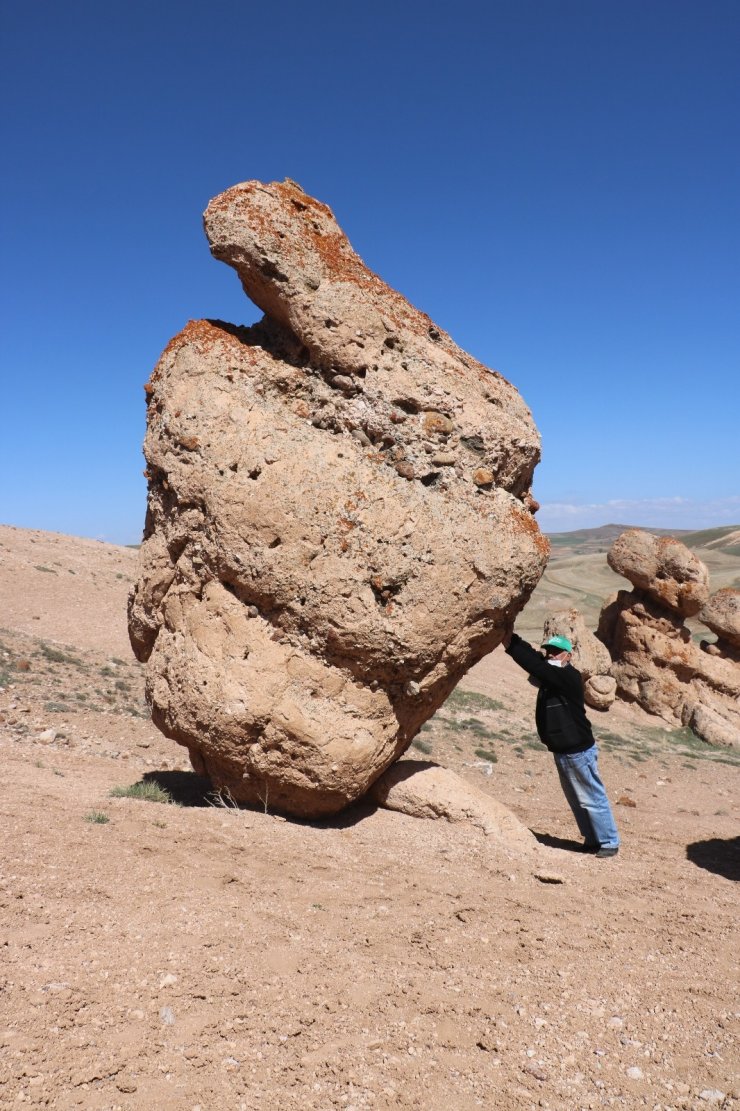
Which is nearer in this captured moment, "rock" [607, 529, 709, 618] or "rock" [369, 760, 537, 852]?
"rock" [369, 760, 537, 852]

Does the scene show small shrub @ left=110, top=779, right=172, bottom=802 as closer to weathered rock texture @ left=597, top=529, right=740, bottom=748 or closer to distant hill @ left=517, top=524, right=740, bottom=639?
weathered rock texture @ left=597, top=529, right=740, bottom=748

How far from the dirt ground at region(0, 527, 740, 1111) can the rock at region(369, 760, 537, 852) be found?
0.14m

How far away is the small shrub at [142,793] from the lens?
6098 mm

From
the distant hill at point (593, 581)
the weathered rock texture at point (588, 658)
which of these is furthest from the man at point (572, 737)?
the distant hill at point (593, 581)

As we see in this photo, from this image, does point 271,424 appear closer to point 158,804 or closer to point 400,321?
point 400,321

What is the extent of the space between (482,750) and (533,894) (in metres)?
7.35

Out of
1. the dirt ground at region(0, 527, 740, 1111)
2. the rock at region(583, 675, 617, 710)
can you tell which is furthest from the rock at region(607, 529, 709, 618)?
the dirt ground at region(0, 527, 740, 1111)

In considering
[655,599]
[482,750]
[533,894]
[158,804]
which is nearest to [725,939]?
[533,894]

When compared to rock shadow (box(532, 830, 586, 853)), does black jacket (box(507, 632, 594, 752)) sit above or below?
above

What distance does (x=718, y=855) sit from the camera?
698 centimetres

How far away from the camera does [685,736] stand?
656 inches

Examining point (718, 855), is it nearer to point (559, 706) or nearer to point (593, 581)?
point (559, 706)

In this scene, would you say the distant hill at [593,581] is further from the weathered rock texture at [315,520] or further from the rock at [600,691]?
the weathered rock texture at [315,520]

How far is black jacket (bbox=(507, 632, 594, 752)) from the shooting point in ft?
20.6
